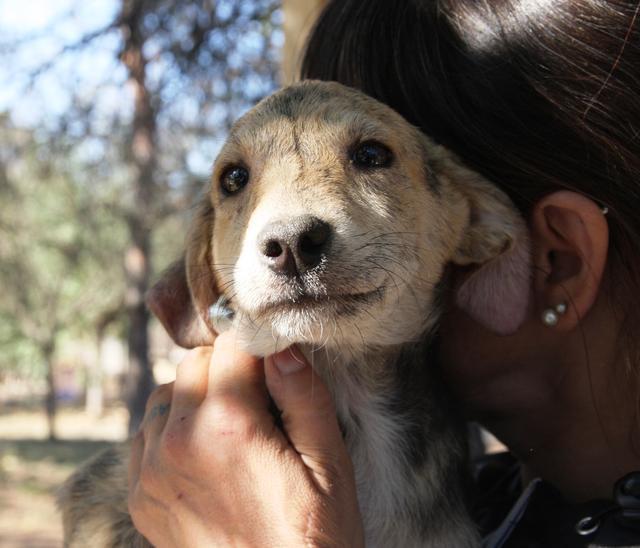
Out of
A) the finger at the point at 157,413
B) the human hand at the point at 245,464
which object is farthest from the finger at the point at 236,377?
the finger at the point at 157,413

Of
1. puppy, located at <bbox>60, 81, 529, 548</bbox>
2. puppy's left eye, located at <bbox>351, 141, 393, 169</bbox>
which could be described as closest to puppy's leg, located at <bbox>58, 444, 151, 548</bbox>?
puppy, located at <bbox>60, 81, 529, 548</bbox>

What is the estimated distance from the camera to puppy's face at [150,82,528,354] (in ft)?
6.09

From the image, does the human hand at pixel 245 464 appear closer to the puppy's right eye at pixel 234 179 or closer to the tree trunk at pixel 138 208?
the puppy's right eye at pixel 234 179

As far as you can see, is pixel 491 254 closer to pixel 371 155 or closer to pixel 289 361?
pixel 371 155

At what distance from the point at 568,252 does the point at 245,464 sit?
3.49 ft

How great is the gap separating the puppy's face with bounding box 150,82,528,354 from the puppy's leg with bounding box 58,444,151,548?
60 cm

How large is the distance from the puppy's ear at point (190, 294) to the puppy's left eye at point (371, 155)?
617mm

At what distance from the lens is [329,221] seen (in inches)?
72.7

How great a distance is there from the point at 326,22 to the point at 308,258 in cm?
113

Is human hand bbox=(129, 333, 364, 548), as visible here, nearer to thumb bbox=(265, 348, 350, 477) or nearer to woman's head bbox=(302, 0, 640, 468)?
thumb bbox=(265, 348, 350, 477)

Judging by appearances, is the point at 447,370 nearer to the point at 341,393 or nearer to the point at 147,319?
the point at 341,393

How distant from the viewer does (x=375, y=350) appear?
2.28 metres

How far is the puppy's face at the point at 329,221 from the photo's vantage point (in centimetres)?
184

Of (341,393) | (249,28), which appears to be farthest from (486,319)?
(249,28)
